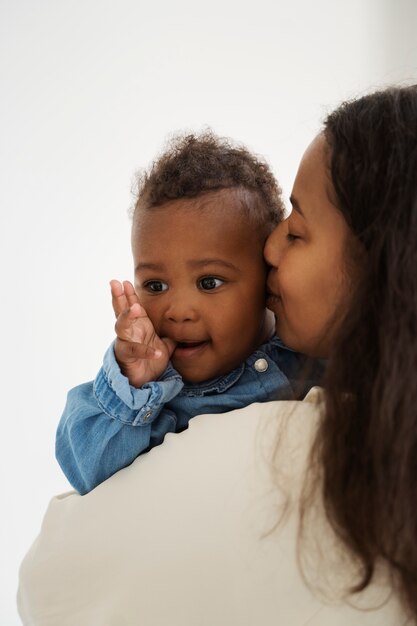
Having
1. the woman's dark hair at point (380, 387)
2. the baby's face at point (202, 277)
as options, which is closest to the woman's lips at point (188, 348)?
the baby's face at point (202, 277)

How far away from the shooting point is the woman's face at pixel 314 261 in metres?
0.86

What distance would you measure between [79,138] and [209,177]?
32.5 inches

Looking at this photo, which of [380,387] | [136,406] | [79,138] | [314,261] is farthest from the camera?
[79,138]

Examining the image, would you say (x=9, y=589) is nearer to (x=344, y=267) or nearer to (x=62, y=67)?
(x=62, y=67)

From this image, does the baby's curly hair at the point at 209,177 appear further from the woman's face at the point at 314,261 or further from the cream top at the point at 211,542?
the cream top at the point at 211,542

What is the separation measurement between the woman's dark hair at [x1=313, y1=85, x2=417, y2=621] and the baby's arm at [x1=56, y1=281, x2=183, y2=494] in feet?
1.11

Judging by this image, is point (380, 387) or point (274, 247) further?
point (274, 247)

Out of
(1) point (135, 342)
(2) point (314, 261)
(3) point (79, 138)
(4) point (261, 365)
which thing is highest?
(3) point (79, 138)

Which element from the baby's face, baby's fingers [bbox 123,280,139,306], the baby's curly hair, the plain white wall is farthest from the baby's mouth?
the plain white wall

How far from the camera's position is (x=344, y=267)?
84 centimetres

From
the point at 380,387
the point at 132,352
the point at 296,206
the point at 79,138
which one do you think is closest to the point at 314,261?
the point at 296,206

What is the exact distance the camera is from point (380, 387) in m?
0.72

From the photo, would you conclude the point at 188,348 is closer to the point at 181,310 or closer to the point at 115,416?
the point at 181,310

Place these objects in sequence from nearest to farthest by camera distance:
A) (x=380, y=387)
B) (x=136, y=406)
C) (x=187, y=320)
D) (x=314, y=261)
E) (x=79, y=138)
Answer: (x=380, y=387) < (x=314, y=261) < (x=136, y=406) < (x=187, y=320) < (x=79, y=138)
